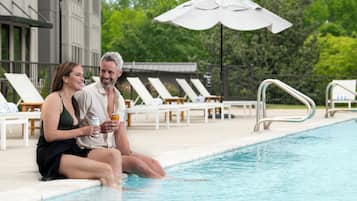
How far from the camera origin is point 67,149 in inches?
263

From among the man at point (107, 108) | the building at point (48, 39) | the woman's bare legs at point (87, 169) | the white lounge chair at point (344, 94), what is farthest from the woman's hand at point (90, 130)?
the white lounge chair at point (344, 94)

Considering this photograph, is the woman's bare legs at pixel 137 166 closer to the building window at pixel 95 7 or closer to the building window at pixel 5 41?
the building window at pixel 5 41

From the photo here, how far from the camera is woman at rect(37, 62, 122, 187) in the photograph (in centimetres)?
651

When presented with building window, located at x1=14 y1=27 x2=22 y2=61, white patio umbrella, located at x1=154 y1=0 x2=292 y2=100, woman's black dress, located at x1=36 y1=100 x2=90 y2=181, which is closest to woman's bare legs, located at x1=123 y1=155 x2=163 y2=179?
woman's black dress, located at x1=36 y1=100 x2=90 y2=181

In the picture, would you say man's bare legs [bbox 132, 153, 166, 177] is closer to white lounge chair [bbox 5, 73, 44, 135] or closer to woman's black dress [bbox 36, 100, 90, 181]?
woman's black dress [bbox 36, 100, 90, 181]

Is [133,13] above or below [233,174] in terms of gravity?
above

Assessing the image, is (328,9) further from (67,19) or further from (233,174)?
(233,174)

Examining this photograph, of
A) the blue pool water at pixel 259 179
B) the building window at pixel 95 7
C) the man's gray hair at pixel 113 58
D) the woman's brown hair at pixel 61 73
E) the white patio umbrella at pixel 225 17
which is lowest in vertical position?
the blue pool water at pixel 259 179

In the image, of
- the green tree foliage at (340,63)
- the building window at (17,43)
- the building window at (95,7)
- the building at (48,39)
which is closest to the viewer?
the building at (48,39)

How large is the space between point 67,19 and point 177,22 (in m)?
16.9

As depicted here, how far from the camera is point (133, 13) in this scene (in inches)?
3024

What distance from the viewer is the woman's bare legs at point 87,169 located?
6.61 m

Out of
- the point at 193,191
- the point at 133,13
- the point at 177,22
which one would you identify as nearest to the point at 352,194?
the point at 193,191

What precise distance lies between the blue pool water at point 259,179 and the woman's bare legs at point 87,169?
0.39ft
